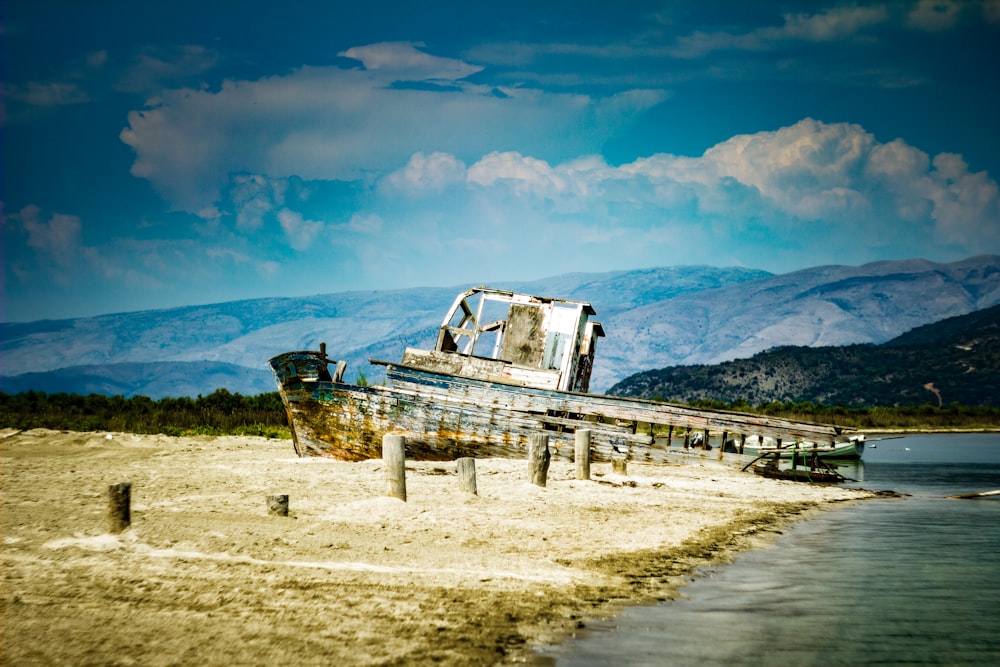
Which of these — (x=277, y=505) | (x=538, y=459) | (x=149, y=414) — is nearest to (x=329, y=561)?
(x=277, y=505)

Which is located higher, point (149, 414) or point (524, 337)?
point (524, 337)

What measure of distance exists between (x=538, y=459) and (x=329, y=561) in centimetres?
778

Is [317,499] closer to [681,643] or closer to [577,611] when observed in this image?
[577,611]

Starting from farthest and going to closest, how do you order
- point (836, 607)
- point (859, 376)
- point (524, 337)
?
point (859, 376) < point (524, 337) < point (836, 607)

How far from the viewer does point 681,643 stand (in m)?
8.23

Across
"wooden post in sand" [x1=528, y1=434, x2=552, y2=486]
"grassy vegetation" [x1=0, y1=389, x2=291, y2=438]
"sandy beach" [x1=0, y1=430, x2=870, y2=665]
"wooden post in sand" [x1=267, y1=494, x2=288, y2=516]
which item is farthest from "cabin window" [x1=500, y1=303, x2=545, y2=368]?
"wooden post in sand" [x1=267, y1=494, x2=288, y2=516]

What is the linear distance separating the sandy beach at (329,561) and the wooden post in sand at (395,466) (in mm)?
315

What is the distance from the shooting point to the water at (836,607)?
8.12 metres

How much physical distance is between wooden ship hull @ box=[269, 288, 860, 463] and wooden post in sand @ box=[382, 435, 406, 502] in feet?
26.4

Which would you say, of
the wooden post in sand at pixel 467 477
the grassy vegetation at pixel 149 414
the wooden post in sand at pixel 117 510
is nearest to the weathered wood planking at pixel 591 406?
the wooden post in sand at pixel 467 477

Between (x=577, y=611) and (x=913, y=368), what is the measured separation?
115 meters

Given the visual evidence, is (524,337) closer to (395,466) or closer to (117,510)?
(395,466)

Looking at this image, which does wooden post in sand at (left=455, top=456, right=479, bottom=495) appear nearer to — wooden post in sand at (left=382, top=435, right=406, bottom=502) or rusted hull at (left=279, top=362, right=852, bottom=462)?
wooden post in sand at (left=382, top=435, right=406, bottom=502)

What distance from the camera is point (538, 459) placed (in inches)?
680
